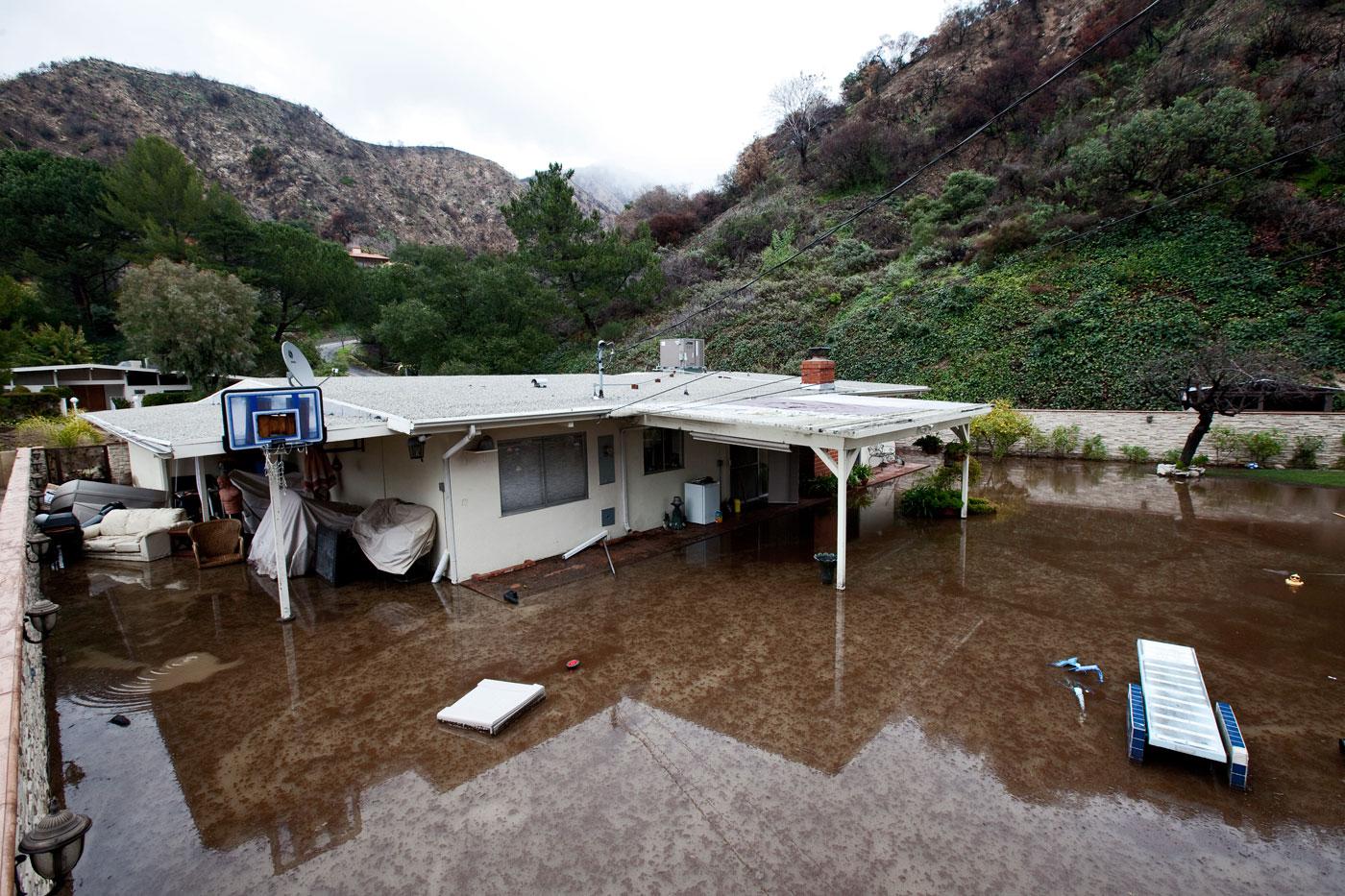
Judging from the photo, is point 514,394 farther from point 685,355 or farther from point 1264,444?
point 1264,444

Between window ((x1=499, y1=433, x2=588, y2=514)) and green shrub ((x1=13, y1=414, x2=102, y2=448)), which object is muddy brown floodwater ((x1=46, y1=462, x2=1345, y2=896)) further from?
green shrub ((x1=13, y1=414, x2=102, y2=448))

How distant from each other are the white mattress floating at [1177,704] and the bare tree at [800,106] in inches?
1518

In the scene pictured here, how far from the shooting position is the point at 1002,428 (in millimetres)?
16344

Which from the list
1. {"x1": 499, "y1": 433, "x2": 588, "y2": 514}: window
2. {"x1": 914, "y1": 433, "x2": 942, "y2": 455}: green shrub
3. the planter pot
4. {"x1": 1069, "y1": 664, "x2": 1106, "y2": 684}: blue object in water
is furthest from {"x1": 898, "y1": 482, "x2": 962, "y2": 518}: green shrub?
{"x1": 499, "y1": 433, "x2": 588, "y2": 514}: window

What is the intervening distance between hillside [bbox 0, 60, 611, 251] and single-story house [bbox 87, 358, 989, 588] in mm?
54364

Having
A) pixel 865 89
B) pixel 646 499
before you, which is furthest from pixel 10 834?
pixel 865 89

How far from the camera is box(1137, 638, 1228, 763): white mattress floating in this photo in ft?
12.6

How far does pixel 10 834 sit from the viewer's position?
2236 millimetres

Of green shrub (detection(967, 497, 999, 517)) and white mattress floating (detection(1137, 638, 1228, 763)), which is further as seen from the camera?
green shrub (detection(967, 497, 999, 517))

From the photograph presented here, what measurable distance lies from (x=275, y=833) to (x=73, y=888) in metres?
0.91

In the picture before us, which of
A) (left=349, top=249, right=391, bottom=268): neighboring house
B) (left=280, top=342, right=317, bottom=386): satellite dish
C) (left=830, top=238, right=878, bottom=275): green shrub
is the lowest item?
(left=280, top=342, right=317, bottom=386): satellite dish

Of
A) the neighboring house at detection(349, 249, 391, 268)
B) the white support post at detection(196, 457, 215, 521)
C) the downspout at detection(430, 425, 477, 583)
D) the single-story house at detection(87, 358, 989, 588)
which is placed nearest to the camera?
the single-story house at detection(87, 358, 989, 588)

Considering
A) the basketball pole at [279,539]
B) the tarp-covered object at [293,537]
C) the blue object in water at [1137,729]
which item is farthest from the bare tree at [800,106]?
the blue object in water at [1137,729]

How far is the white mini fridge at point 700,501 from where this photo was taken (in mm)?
10391
